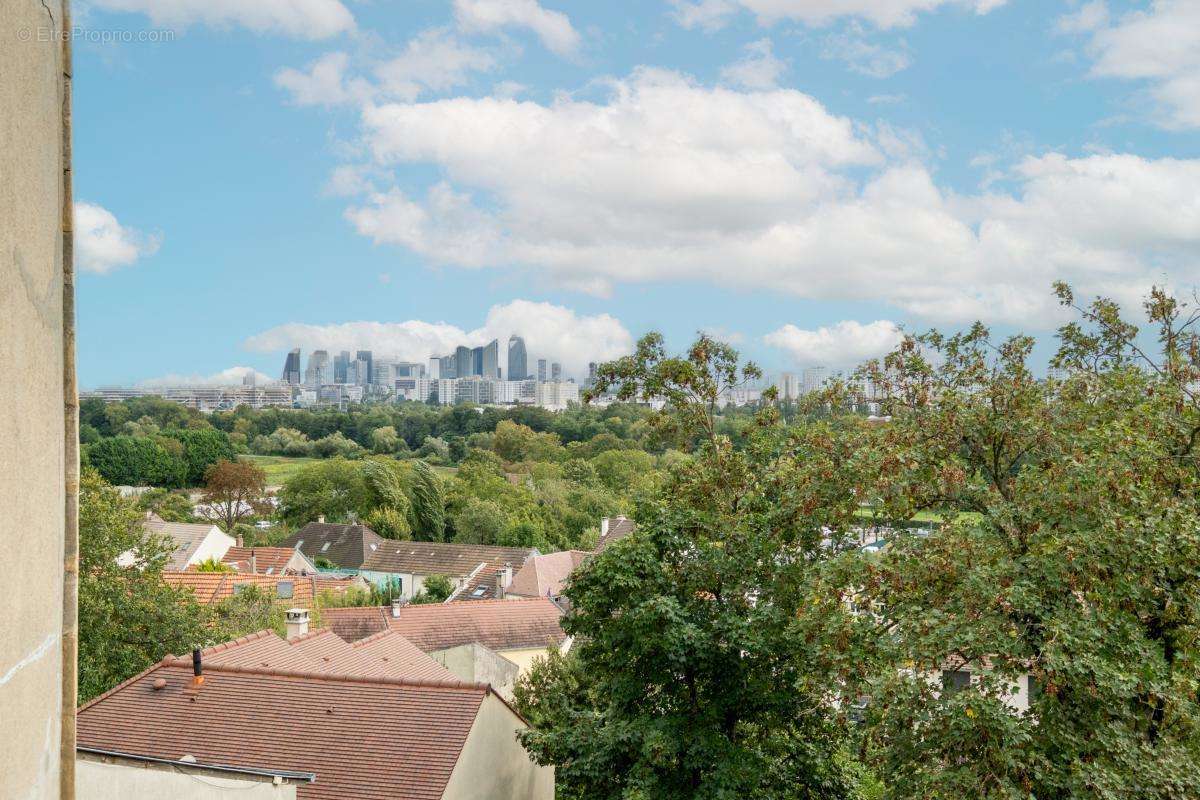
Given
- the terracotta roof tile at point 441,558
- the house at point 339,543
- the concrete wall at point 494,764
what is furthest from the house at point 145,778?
the house at point 339,543

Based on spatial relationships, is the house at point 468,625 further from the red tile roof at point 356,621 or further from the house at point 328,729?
the house at point 328,729

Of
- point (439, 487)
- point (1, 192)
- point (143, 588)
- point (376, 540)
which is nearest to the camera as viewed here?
point (1, 192)

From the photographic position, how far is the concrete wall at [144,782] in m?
9.94

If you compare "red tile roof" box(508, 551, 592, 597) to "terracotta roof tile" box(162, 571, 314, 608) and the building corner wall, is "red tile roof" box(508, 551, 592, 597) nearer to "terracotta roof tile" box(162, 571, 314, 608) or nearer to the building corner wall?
"terracotta roof tile" box(162, 571, 314, 608)

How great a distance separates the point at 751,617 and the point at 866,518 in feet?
6.99

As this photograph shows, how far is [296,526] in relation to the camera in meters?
72.8

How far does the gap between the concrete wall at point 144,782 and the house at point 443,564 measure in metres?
38.7

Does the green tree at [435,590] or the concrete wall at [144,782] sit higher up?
the concrete wall at [144,782]

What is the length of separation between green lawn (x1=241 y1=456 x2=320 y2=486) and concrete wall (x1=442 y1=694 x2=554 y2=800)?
85230mm

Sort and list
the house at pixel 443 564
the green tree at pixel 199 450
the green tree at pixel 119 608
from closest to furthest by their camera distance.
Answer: the green tree at pixel 119 608 < the house at pixel 443 564 < the green tree at pixel 199 450

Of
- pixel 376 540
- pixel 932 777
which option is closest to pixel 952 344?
pixel 932 777

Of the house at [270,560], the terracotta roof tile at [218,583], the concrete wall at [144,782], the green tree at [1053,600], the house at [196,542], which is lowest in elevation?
the house at [270,560]

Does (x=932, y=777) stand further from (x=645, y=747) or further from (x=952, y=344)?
(x=952, y=344)

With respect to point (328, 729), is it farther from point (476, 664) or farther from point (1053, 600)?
point (476, 664)
